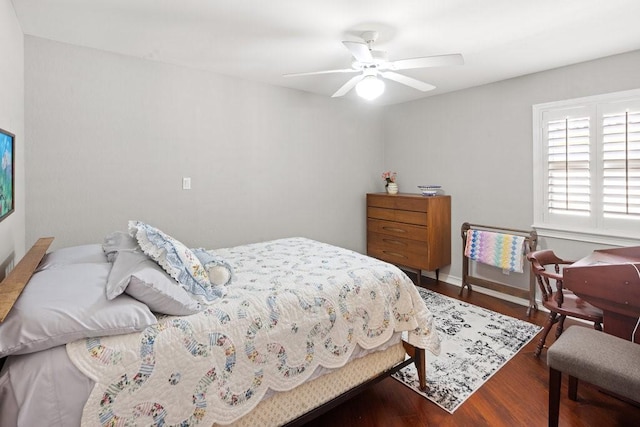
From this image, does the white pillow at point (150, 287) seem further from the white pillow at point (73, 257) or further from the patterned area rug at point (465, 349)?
the patterned area rug at point (465, 349)

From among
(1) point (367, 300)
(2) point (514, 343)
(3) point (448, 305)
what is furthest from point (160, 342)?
(3) point (448, 305)

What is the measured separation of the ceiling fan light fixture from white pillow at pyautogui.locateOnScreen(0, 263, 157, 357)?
2.05 meters

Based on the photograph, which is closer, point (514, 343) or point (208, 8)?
point (208, 8)

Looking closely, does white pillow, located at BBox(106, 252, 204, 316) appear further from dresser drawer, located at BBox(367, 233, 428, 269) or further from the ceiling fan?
dresser drawer, located at BBox(367, 233, 428, 269)

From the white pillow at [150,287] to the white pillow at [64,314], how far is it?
4 centimetres

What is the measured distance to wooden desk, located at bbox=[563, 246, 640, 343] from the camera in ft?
6.13

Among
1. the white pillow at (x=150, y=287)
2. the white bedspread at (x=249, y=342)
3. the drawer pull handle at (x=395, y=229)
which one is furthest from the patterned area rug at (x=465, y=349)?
the white pillow at (x=150, y=287)

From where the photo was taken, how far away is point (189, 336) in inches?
54.9

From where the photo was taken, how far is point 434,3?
80.6 inches

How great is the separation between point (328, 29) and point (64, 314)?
2.24 metres

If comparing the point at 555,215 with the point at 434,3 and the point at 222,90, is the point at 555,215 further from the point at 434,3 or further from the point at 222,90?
the point at 222,90

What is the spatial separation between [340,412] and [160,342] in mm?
1216

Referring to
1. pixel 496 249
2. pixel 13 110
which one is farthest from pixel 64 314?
pixel 496 249

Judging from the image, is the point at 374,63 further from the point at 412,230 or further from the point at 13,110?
the point at 13,110
